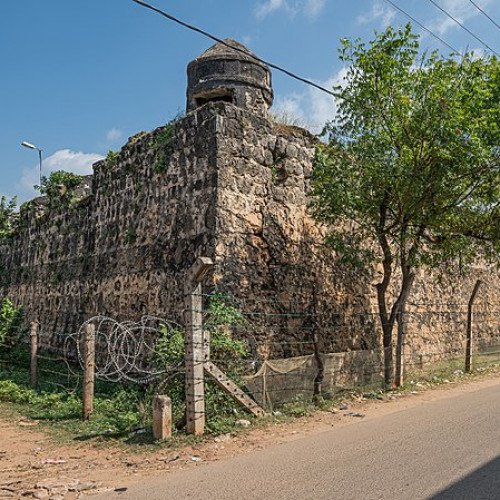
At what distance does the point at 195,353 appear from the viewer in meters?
7.33

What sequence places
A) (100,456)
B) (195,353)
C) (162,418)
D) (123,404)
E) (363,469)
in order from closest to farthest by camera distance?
(363,469) < (100,456) < (162,418) < (195,353) < (123,404)

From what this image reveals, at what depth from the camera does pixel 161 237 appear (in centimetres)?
1068

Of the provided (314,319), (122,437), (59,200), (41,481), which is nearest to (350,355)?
(314,319)

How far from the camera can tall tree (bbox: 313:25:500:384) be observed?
372 inches

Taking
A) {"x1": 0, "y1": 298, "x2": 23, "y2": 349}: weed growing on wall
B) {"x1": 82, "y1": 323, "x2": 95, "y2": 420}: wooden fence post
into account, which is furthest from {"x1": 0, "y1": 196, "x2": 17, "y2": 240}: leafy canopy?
{"x1": 82, "y1": 323, "x2": 95, "y2": 420}: wooden fence post

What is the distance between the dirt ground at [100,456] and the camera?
5645 millimetres

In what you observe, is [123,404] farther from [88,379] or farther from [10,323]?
[10,323]

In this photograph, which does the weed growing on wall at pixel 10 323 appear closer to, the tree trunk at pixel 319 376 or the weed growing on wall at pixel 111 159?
the weed growing on wall at pixel 111 159

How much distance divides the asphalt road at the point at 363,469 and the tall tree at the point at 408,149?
12.6ft

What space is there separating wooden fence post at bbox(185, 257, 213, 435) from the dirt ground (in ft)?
1.18

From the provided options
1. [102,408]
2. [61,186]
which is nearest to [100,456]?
[102,408]

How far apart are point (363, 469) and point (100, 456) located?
3087mm

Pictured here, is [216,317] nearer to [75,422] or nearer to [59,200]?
[75,422]

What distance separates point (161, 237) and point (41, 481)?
5505 mm
